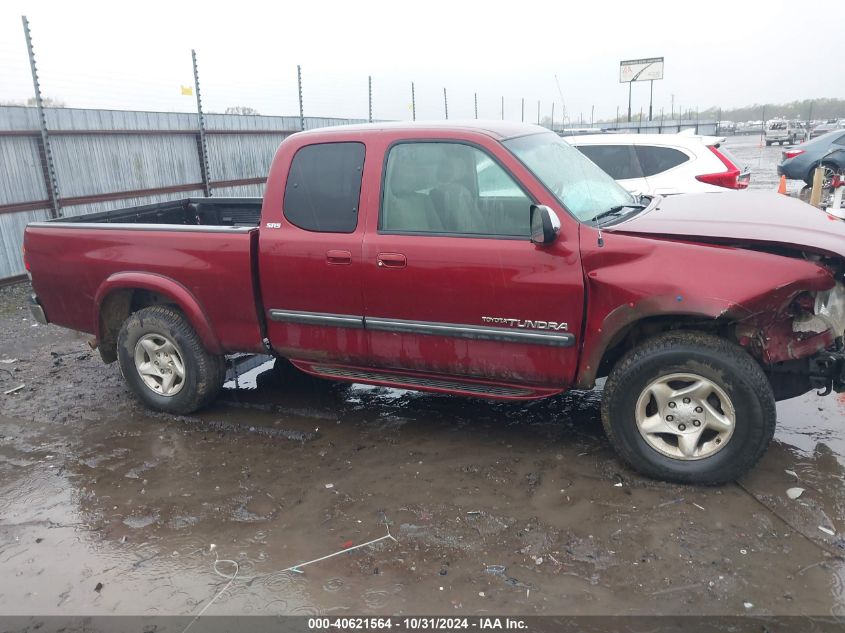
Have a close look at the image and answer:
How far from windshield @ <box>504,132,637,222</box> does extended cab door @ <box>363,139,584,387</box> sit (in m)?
0.16

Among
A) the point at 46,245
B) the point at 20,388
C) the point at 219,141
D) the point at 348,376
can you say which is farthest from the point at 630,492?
the point at 219,141

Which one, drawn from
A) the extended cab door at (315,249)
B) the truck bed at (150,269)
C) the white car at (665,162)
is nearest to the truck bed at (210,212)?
the truck bed at (150,269)

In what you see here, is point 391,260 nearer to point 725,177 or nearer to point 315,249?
point 315,249

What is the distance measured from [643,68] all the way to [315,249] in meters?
24.2

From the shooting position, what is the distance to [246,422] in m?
4.77

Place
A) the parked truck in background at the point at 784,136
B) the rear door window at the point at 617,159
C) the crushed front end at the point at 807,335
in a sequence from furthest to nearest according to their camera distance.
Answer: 1. the parked truck in background at the point at 784,136
2. the rear door window at the point at 617,159
3. the crushed front end at the point at 807,335

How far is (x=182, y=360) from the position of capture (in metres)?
4.75

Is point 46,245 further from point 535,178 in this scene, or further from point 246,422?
point 535,178

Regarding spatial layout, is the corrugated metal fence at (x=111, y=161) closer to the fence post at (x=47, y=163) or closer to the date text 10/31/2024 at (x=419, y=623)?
the fence post at (x=47, y=163)

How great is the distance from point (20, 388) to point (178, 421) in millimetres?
1761

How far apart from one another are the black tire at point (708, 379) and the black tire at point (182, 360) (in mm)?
2796

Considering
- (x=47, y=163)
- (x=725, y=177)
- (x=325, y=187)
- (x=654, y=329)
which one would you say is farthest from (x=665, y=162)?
(x=47, y=163)

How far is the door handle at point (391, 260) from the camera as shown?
12.9 feet

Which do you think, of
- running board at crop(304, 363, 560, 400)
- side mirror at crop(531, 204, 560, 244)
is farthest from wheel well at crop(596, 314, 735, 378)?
side mirror at crop(531, 204, 560, 244)
